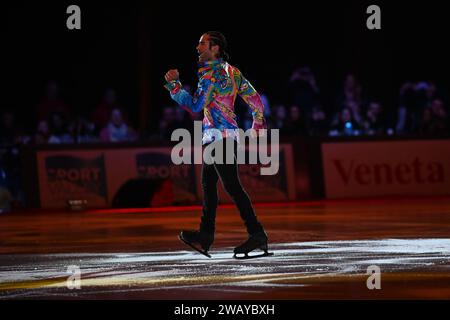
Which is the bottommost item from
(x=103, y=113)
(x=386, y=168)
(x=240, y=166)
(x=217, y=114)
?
(x=386, y=168)

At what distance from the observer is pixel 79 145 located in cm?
2331

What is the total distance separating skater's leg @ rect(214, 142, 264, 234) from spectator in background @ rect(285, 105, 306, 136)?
13061 millimetres

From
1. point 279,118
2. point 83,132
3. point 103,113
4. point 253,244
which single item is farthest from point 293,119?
point 253,244

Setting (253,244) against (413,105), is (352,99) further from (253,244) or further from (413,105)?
(253,244)

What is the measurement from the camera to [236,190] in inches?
431

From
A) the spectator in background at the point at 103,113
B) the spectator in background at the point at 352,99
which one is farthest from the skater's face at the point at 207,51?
the spectator in background at the point at 103,113

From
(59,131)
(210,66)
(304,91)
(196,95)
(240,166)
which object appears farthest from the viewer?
(304,91)

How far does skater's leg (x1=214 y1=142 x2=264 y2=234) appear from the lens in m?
10.8

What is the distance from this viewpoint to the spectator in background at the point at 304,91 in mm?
24766

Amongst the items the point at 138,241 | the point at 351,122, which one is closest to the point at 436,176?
the point at 351,122

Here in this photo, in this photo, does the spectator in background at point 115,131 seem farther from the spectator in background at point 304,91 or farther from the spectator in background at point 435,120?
the spectator in background at point 435,120

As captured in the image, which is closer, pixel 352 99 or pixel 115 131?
pixel 115 131

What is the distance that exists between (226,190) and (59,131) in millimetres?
13385
